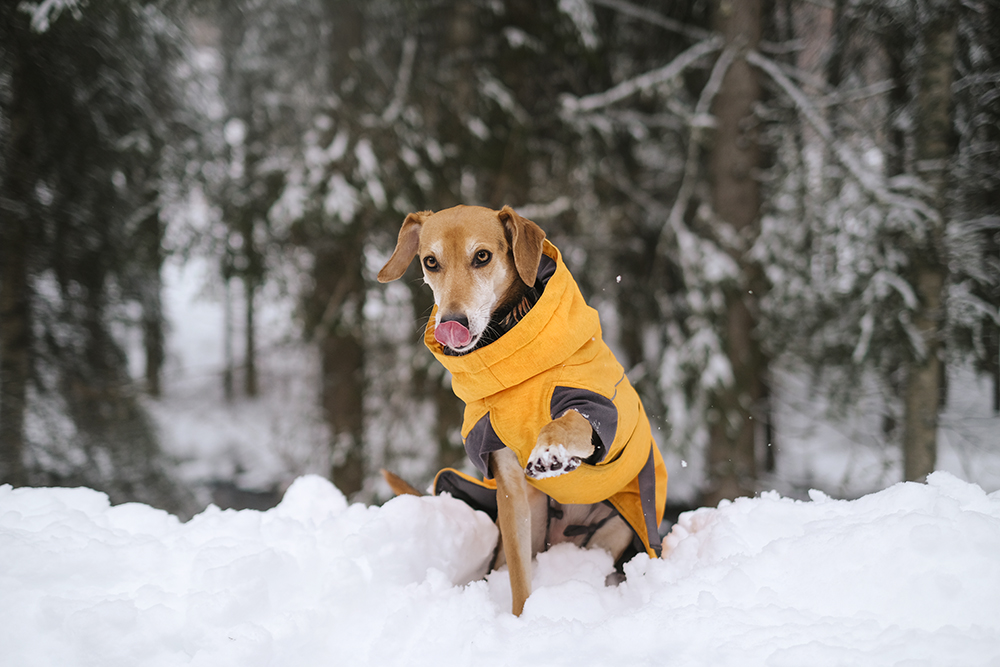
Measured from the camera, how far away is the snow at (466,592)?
57.9 inches

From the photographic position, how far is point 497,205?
5805 mm

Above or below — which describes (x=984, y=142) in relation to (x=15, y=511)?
above

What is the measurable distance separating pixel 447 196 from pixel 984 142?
5429 millimetres

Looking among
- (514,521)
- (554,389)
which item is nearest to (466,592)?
(514,521)

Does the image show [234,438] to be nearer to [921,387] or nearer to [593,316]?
[593,316]

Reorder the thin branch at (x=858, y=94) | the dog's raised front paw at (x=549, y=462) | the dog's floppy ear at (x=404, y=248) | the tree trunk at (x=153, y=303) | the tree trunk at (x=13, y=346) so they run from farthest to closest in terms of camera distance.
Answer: the tree trunk at (x=153, y=303)
the thin branch at (x=858, y=94)
the tree trunk at (x=13, y=346)
the dog's floppy ear at (x=404, y=248)
the dog's raised front paw at (x=549, y=462)

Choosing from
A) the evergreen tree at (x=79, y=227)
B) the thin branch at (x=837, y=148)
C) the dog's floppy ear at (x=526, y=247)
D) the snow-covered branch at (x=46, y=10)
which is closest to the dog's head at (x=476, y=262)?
the dog's floppy ear at (x=526, y=247)

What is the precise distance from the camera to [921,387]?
504cm

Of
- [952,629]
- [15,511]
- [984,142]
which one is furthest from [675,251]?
[15,511]

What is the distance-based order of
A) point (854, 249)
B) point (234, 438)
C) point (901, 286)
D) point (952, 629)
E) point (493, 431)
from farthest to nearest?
point (234, 438) < point (854, 249) < point (901, 286) < point (493, 431) < point (952, 629)

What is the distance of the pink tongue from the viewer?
1.89 metres

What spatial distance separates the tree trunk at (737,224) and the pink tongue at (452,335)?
4.30 m

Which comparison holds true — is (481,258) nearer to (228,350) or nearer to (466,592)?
(466,592)

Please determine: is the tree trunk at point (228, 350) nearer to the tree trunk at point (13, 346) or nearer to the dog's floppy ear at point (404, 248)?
the tree trunk at point (13, 346)
